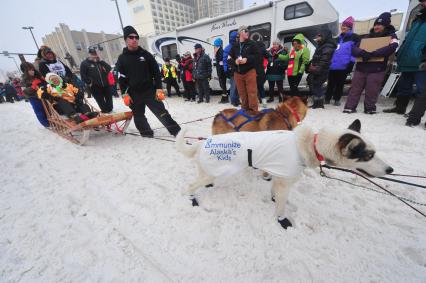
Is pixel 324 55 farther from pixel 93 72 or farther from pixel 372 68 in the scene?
pixel 93 72

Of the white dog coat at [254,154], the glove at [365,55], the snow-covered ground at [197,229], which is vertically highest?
the glove at [365,55]

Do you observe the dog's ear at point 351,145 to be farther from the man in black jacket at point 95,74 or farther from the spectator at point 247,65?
the man in black jacket at point 95,74

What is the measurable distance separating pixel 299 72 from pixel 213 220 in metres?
5.69

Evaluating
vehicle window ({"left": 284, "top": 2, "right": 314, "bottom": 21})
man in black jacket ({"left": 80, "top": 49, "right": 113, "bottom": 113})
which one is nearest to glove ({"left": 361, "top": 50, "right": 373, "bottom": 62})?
vehicle window ({"left": 284, "top": 2, "right": 314, "bottom": 21})

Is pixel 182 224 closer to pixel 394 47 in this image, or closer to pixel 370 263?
pixel 370 263

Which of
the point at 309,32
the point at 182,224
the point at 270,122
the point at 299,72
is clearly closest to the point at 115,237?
the point at 182,224

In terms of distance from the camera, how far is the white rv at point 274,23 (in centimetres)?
609

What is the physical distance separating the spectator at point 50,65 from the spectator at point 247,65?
504cm

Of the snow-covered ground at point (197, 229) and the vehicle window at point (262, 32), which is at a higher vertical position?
the vehicle window at point (262, 32)

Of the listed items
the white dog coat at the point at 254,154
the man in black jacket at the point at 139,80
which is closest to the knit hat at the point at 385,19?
the white dog coat at the point at 254,154

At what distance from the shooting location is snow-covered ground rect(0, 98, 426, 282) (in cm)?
176

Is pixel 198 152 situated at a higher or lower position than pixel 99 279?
higher

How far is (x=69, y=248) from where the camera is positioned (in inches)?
79.4

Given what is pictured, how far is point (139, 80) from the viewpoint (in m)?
4.14
